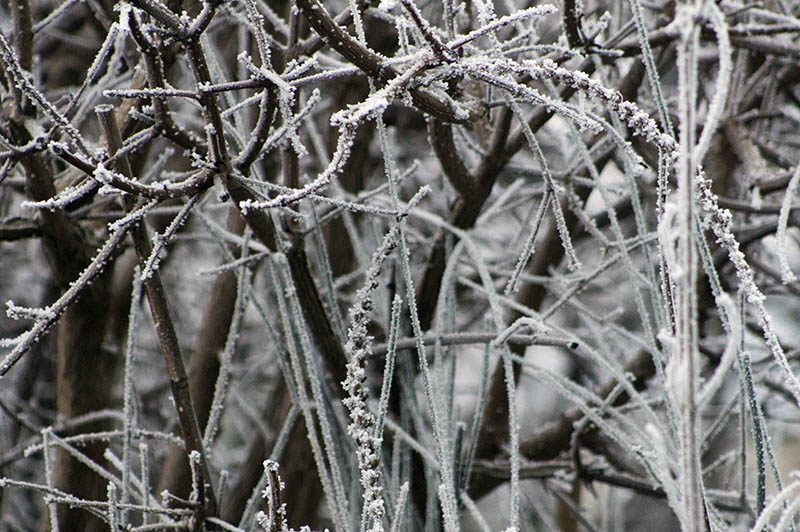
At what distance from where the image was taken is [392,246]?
888 mm

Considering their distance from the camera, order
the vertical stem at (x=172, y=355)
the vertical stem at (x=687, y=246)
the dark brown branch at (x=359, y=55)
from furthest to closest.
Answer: the vertical stem at (x=172, y=355) < the dark brown branch at (x=359, y=55) < the vertical stem at (x=687, y=246)

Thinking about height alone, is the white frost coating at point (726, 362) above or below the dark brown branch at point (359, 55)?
below

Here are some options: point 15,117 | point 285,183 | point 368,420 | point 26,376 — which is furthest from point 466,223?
point 26,376

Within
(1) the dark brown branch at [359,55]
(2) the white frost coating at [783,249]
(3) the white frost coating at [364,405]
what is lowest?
(3) the white frost coating at [364,405]

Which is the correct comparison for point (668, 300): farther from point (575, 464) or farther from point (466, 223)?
point (575, 464)

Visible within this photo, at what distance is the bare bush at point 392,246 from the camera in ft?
2.33

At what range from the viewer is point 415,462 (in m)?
1.38

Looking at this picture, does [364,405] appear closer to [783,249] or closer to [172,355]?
[172,355]

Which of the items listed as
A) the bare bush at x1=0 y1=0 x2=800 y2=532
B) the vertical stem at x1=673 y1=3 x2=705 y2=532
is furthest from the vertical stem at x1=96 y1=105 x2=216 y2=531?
the vertical stem at x1=673 y1=3 x2=705 y2=532

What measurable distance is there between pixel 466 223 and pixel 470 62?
61 cm

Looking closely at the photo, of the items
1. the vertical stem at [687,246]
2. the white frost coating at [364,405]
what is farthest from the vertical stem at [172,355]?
the vertical stem at [687,246]

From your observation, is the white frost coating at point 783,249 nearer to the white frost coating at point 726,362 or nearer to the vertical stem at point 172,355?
the white frost coating at point 726,362

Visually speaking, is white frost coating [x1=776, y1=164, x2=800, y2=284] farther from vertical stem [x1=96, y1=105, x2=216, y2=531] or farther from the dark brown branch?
vertical stem [x1=96, y1=105, x2=216, y2=531]

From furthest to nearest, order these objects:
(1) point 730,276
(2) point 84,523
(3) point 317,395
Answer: (1) point 730,276 < (2) point 84,523 < (3) point 317,395
